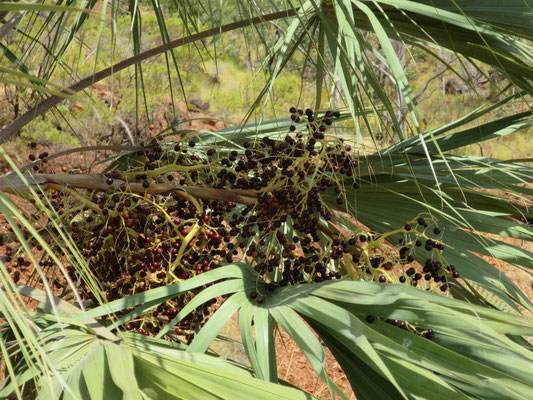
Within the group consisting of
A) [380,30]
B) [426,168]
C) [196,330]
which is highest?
[380,30]

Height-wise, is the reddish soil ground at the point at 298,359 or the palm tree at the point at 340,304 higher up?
the palm tree at the point at 340,304

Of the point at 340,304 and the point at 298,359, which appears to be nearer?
the point at 340,304

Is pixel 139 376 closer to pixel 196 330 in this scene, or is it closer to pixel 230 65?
pixel 196 330

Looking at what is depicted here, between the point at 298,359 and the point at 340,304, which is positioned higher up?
the point at 340,304

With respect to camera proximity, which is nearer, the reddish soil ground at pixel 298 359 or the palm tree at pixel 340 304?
the palm tree at pixel 340 304

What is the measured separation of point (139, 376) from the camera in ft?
3.32

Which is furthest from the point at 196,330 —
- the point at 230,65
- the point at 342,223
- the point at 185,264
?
the point at 230,65

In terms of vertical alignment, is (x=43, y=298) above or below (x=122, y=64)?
below

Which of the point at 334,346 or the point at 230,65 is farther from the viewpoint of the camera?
the point at 230,65

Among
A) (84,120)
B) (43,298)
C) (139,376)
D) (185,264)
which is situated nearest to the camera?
(139,376)

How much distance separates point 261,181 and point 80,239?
17.9 inches

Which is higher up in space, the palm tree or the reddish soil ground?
the palm tree

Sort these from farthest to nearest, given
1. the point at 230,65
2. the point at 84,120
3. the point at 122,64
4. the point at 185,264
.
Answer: the point at 230,65 < the point at 84,120 < the point at 122,64 < the point at 185,264

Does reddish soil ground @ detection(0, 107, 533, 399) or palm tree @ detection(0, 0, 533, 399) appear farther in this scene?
reddish soil ground @ detection(0, 107, 533, 399)
